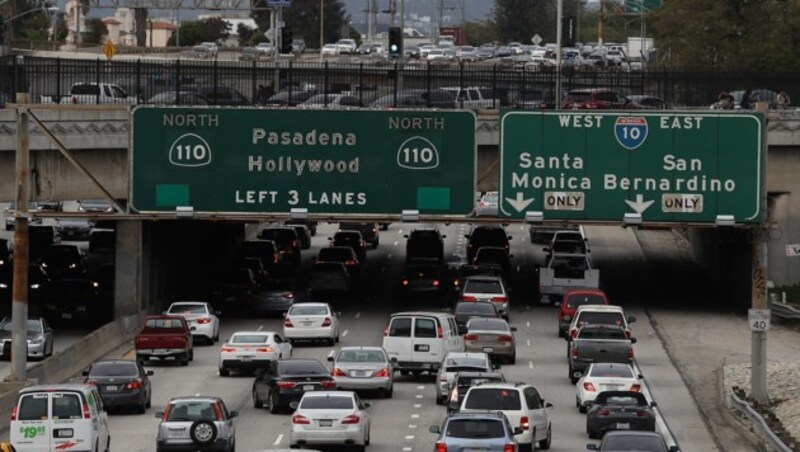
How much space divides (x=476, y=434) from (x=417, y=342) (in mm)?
17122

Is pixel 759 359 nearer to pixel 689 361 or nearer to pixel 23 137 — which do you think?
pixel 689 361

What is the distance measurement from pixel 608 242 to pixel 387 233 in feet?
42.2

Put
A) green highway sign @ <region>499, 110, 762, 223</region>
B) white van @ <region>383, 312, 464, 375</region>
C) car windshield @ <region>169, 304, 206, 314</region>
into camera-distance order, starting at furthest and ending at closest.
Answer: car windshield @ <region>169, 304, 206, 314</region> → green highway sign @ <region>499, 110, 762, 223</region> → white van @ <region>383, 312, 464, 375</region>

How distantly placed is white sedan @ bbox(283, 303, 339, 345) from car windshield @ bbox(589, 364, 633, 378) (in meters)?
14.8

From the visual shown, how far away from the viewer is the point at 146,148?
56.7m

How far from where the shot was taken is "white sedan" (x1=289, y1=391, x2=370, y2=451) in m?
36.3

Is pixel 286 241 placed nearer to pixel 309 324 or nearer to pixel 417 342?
pixel 309 324

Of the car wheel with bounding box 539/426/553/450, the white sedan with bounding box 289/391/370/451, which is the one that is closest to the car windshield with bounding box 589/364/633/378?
the car wheel with bounding box 539/426/553/450

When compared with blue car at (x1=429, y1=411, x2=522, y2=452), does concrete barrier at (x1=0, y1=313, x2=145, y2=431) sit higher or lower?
lower

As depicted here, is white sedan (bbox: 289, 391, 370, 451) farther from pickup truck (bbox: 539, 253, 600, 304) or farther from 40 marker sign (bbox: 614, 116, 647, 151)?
pickup truck (bbox: 539, 253, 600, 304)

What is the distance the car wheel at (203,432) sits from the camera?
115ft

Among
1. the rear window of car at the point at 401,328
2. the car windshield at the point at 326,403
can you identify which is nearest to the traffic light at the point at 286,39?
the rear window of car at the point at 401,328

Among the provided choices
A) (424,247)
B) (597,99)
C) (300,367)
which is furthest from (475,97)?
(300,367)

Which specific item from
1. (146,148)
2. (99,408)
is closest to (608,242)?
(146,148)
